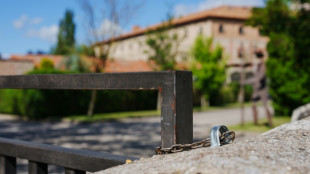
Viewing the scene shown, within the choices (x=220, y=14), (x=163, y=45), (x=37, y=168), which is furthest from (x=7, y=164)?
(x=220, y=14)

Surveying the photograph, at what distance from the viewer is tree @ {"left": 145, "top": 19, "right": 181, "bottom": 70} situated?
76.0ft

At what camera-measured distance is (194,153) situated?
47.4 inches

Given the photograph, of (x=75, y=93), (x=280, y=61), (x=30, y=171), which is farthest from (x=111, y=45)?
(x=30, y=171)

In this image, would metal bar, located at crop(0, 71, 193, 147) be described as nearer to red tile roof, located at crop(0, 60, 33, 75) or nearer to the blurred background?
the blurred background

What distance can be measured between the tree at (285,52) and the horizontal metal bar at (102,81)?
516 inches

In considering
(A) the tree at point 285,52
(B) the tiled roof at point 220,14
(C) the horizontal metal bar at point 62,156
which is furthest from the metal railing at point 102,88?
(B) the tiled roof at point 220,14

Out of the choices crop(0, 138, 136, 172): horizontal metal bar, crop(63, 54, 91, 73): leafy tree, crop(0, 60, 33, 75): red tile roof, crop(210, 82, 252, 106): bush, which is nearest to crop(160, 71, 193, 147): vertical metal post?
crop(0, 138, 136, 172): horizontal metal bar

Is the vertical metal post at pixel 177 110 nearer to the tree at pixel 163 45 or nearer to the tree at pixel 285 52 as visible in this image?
the tree at pixel 285 52

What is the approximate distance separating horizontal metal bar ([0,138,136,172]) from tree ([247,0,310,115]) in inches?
517

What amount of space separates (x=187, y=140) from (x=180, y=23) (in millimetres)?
49732

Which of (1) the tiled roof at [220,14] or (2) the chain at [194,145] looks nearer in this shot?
(2) the chain at [194,145]

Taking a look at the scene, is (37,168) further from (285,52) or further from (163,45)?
(163,45)

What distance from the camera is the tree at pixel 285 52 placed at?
1403cm

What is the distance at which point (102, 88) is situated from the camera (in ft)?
4.81
